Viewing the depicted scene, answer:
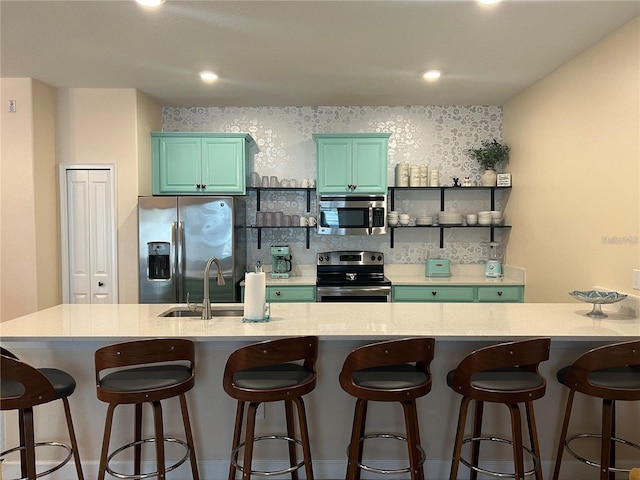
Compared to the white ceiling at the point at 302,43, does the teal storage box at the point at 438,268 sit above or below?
below

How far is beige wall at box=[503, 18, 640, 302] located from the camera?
282cm

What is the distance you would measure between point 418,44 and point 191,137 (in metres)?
2.37

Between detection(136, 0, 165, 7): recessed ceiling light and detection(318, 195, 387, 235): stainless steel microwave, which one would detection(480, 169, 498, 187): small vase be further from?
detection(136, 0, 165, 7): recessed ceiling light

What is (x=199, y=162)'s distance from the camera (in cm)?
448

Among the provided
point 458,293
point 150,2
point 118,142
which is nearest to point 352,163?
point 458,293

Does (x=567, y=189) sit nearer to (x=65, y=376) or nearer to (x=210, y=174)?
(x=210, y=174)

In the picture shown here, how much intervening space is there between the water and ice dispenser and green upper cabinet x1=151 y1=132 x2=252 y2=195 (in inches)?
24.1

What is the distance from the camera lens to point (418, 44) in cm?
312

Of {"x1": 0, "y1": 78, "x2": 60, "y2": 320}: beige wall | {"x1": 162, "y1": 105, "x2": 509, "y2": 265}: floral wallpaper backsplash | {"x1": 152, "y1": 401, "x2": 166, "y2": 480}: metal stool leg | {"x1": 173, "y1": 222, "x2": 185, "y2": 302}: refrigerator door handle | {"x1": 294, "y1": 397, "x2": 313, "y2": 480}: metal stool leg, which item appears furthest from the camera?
{"x1": 162, "y1": 105, "x2": 509, "y2": 265}: floral wallpaper backsplash

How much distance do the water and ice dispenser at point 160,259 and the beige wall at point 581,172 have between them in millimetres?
3313

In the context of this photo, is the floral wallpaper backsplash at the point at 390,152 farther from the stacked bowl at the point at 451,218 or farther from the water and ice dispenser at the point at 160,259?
the water and ice dispenser at the point at 160,259

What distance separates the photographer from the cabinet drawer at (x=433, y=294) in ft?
14.2

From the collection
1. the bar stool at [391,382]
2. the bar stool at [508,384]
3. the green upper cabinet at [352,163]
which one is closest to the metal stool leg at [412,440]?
the bar stool at [391,382]

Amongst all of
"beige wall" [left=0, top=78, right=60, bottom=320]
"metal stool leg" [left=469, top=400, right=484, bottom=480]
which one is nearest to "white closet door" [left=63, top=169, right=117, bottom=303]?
"beige wall" [left=0, top=78, right=60, bottom=320]
